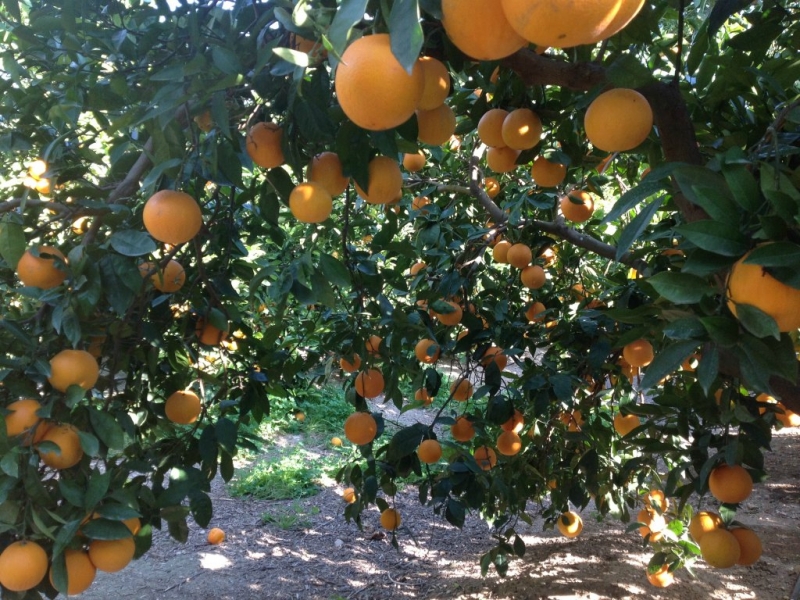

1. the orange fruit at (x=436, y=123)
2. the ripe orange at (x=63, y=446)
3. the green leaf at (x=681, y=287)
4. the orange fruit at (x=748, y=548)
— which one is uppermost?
the orange fruit at (x=436, y=123)

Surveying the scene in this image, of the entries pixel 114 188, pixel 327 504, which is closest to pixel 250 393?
pixel 114 188

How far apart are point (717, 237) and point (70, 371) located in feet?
4.21

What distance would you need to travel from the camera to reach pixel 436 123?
1.22 meters

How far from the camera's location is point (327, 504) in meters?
5.45

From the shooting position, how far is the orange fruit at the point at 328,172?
1.28 m

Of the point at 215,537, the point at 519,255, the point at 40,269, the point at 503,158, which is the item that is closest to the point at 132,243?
the point at 40,269

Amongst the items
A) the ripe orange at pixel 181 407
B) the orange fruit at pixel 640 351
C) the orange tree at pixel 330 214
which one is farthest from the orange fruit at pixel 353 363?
the orange fruit at pixel 640 351

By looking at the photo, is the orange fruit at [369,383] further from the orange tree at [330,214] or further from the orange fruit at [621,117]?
the orange fruit at [621,117]

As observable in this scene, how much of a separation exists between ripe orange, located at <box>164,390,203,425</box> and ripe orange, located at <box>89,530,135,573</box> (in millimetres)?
582

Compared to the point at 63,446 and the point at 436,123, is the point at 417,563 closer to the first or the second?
the point at 63,446

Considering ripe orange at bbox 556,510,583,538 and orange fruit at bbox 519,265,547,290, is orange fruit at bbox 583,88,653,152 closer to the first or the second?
orange fruit at bbox 519,265,547,290

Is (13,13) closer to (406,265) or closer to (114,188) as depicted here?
(114,188)

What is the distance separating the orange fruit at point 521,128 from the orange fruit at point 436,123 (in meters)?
0.35

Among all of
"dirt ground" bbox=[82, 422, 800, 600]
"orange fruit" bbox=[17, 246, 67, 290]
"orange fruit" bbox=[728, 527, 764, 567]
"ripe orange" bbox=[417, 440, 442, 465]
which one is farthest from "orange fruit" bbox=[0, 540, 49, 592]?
"dirt ground" bbox=[82, 422, 800, 600]
